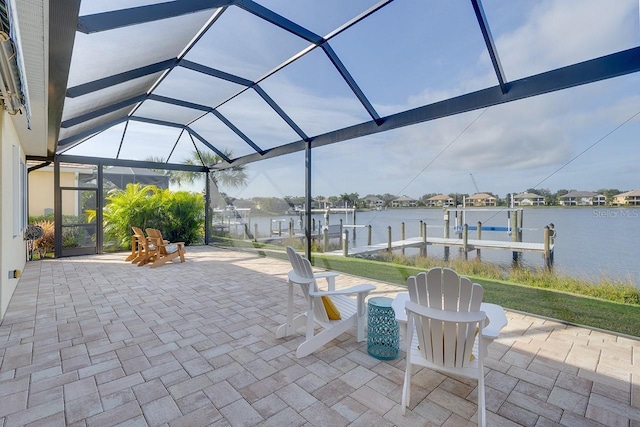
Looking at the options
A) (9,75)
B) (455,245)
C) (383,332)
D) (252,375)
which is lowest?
(252,375)

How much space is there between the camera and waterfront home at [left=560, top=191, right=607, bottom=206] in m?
3.46

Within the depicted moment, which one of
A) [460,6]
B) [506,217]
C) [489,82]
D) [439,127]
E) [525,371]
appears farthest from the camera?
[439,127]

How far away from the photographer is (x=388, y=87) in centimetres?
443

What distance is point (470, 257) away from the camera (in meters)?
4.56

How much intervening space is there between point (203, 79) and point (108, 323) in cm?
408

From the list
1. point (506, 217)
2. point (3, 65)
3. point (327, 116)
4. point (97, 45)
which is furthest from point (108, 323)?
point (506, 217)

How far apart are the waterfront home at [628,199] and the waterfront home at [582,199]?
0.10m

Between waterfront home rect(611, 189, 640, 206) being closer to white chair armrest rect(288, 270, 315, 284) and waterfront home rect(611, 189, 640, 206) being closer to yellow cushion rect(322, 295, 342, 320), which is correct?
yellow cushion rect(322, 295, 342, 320)

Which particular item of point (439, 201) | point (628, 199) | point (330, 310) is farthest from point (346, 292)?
point (628, 199)

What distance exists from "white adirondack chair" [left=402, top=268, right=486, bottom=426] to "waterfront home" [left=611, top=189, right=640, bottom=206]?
2.72 metres

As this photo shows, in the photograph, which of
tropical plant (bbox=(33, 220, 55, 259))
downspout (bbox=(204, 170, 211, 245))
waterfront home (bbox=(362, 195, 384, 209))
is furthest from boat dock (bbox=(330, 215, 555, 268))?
tropical plant (bbox=(33, 220, 55, 259))

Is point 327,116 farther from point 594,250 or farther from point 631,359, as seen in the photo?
point 631,359

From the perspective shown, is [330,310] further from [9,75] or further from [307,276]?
[9,75]

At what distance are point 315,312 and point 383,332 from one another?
0.69m
